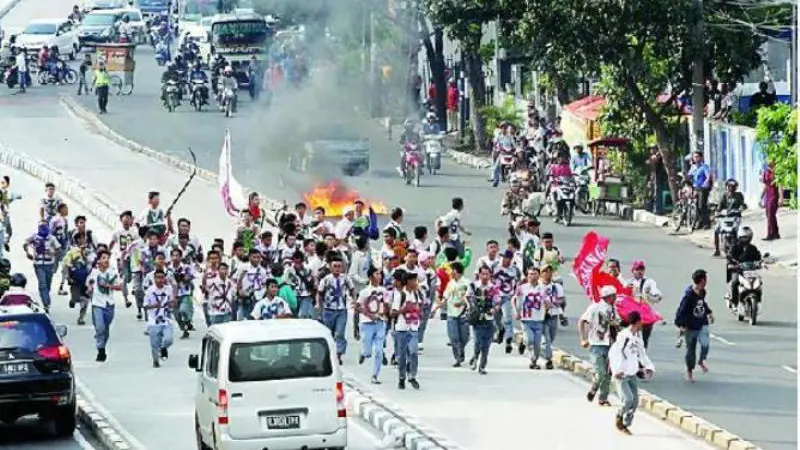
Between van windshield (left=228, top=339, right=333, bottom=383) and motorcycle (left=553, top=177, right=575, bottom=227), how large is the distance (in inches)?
760

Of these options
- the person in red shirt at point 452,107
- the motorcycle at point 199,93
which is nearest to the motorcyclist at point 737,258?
the person in red shirt at point 452,107

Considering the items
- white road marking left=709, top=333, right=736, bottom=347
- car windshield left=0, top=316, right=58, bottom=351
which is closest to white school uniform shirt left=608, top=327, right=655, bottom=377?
car windshield left=0, top=316, right=58, bottom=351

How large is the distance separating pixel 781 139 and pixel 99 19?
45372 millimetres

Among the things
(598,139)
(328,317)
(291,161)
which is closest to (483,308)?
(328,317)

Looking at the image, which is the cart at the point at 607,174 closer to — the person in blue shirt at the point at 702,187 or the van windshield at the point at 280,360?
the person in blue shirt at the point at 702,187

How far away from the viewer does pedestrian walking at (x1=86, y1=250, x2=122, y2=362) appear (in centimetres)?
2772

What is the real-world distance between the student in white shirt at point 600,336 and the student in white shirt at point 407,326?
6.90 ft

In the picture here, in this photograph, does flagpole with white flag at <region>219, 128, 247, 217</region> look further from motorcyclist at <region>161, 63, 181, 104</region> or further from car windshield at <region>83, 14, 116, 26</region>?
car windshield at <region>83, 14, 116, 26</region>

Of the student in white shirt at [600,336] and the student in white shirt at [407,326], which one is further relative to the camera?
the student in white shirt at [407,326]

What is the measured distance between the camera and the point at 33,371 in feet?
74.8

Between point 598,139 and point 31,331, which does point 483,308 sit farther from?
point 598,139

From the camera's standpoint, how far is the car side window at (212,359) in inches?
834

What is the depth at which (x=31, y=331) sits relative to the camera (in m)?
23.1

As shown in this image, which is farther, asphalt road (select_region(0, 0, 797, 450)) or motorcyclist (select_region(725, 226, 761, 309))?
motorcyclist (select_region(725, 226, 761, 309))
